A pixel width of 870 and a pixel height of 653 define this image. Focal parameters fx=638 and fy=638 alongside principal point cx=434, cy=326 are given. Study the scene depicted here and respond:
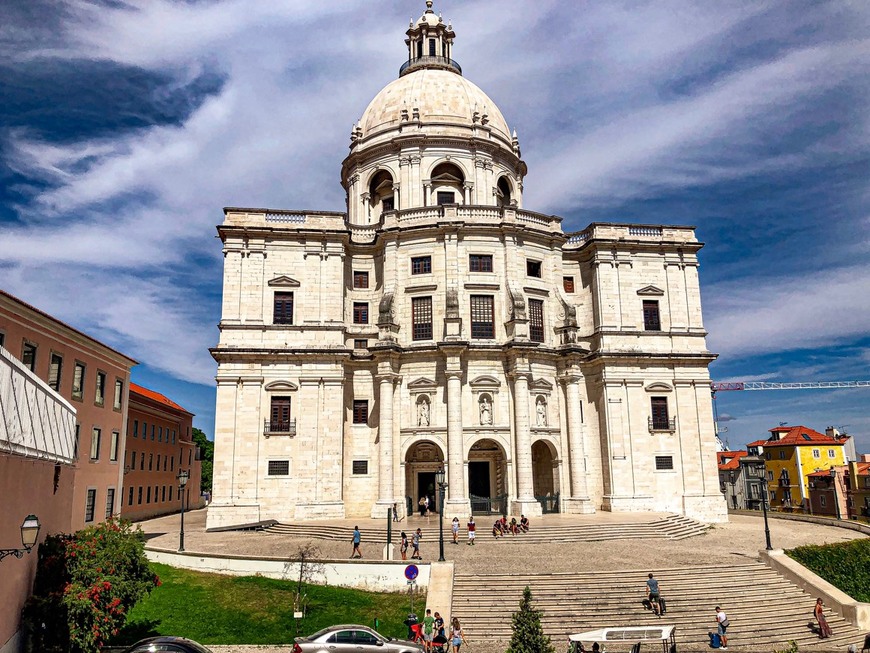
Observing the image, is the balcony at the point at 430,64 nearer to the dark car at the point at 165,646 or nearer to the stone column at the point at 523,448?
the stone column at the point at 523,448

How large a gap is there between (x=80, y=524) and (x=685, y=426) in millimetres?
35631

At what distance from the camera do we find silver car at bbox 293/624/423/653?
56.3 feet

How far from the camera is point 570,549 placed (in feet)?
94.3

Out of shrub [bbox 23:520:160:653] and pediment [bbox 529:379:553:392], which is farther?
pediment [bbox 529:379:553:392]

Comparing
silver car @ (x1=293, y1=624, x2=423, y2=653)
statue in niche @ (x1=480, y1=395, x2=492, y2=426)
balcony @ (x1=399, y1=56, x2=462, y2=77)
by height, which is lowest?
silver car @ (x1=293, y1=624, x2=423, y2=653)

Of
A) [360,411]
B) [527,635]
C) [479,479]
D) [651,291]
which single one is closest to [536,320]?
[651,291]

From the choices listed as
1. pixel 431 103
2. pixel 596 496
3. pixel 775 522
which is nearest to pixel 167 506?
pixel 596 496

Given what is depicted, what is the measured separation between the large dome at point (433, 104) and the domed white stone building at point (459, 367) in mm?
10842

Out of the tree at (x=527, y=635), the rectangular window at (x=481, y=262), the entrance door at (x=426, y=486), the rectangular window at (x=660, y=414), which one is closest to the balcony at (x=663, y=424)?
the rectangular window at (x=660, y=414)

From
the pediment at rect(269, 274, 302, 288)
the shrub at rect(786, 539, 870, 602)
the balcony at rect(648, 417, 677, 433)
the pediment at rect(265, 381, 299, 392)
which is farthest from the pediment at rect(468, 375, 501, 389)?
the shrub at rect(786, 539, 870, 602)

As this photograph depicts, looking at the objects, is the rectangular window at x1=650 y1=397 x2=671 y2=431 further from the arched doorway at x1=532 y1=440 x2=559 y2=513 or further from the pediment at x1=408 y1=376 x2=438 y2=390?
the pediment at x1=408 y1=376 x2=438 y2=390

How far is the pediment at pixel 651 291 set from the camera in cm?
4344

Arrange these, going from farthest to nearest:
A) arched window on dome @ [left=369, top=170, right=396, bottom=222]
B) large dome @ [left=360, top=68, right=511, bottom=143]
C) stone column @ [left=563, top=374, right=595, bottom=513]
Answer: large dome @ [left=360, top=68, right=511, bottom=143], arched window on dome @ [left=369, top=170, right=396, bottom=222], stone column @ [left=563, top=374, right=595, bottom=513]

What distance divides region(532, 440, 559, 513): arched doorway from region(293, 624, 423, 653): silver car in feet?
77.1
